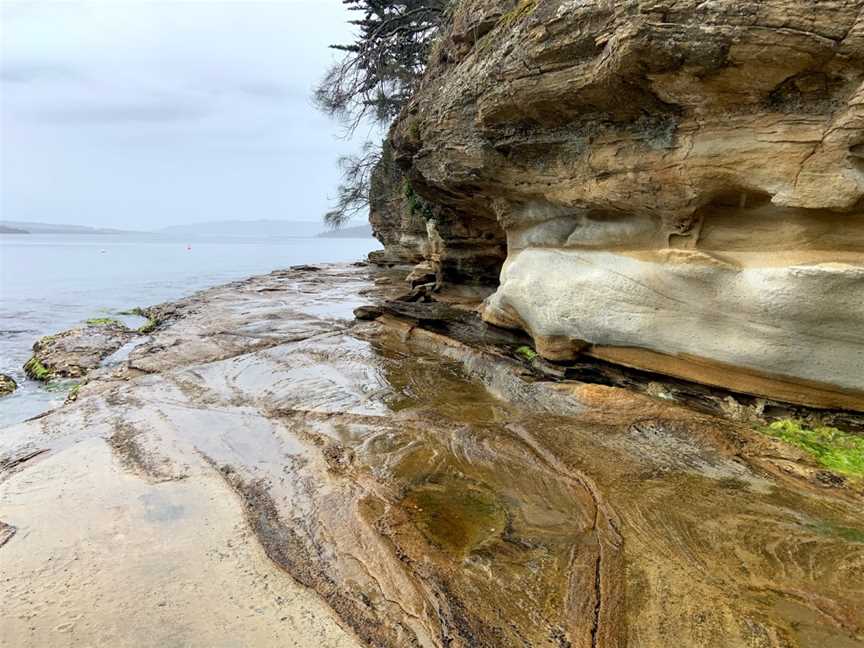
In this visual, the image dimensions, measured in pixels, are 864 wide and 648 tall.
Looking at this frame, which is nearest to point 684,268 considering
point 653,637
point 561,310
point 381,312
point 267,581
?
point 561,310

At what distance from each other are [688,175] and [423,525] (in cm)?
414

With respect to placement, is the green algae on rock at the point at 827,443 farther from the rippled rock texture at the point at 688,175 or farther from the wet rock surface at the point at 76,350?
the wet rock surface at the point at 76,350

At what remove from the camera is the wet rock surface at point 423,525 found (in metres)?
2.97

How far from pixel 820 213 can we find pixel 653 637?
3.84 meters

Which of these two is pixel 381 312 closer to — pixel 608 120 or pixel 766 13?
pixel 608 120

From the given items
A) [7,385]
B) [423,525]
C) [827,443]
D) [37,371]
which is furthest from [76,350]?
[827,443]

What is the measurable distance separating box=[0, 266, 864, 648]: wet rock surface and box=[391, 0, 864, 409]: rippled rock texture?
0.85 metres

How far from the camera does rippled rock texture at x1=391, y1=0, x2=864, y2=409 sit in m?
4.19

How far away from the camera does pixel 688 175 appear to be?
5.05m

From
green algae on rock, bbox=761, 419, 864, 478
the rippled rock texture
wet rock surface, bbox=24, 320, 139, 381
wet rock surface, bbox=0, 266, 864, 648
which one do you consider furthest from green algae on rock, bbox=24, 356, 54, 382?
green algae on rock, bbox=761, 419, 864, 478

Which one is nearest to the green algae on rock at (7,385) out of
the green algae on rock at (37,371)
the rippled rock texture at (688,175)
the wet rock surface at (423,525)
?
the green algae on rock at (37,371)

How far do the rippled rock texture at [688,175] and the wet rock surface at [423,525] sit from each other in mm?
854

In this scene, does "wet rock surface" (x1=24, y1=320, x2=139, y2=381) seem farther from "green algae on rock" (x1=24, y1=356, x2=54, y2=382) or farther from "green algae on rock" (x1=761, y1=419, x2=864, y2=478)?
"green algae on rock" (x1=761, y1=419, x2=864, y2=478)

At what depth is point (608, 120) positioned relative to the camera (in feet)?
18.6
